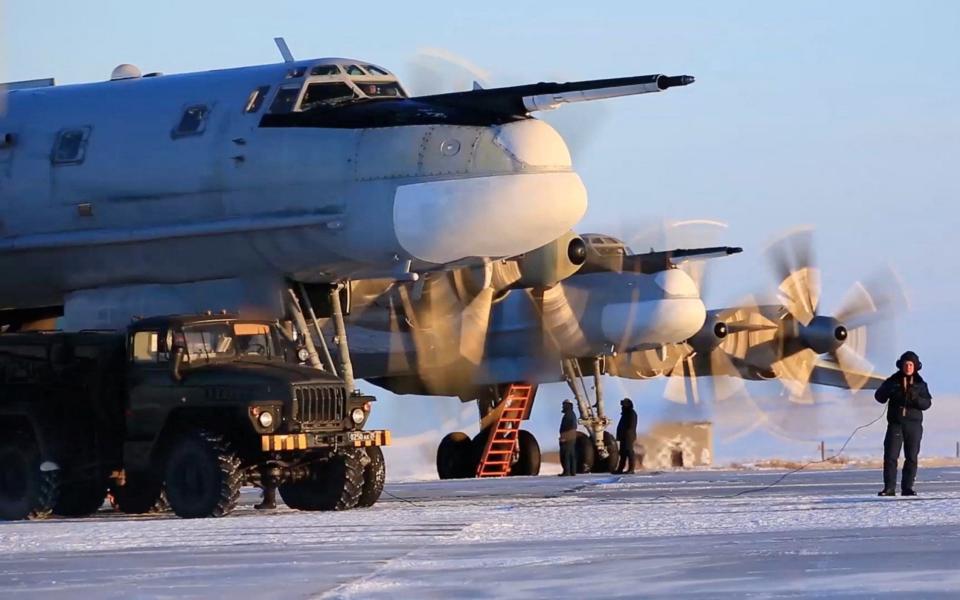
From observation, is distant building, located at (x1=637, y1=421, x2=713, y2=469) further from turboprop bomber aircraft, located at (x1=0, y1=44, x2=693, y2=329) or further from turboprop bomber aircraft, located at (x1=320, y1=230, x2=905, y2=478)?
turboprop bomber aircraft, located at (x1=0, y1=44, x2=693, y2=329)

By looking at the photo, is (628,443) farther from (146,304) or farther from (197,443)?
(197,443)

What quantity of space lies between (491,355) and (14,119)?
11468 millimetres

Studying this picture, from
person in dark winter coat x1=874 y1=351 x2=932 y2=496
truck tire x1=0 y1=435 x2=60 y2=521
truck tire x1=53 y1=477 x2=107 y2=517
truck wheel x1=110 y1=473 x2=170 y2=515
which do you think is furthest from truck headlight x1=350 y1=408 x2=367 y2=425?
person in dark winter coat x1=874 y1=351 x2=932 y2=496

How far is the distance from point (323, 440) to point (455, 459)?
45.8 feet

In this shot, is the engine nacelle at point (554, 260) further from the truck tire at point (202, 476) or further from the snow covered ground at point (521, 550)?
the truck tire at point (202, 476)

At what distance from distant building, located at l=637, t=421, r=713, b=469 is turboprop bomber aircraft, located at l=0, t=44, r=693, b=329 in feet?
66.8

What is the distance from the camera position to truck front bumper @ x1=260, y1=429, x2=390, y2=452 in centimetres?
1661

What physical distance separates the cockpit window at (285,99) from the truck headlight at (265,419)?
4132 mm

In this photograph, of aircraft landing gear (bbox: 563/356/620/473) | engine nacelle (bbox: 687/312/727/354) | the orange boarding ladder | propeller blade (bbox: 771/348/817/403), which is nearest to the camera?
the orange boarding ladder

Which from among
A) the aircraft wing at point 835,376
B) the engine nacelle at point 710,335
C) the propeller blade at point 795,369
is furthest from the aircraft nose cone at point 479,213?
the aircraft wing at point 835,376

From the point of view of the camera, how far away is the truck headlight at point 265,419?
55.0 feet

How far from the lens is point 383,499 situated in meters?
20.8

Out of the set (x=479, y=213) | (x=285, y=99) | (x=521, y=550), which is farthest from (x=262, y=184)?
(x=521, y=550)

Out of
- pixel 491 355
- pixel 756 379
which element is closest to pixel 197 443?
pixel 491 355
